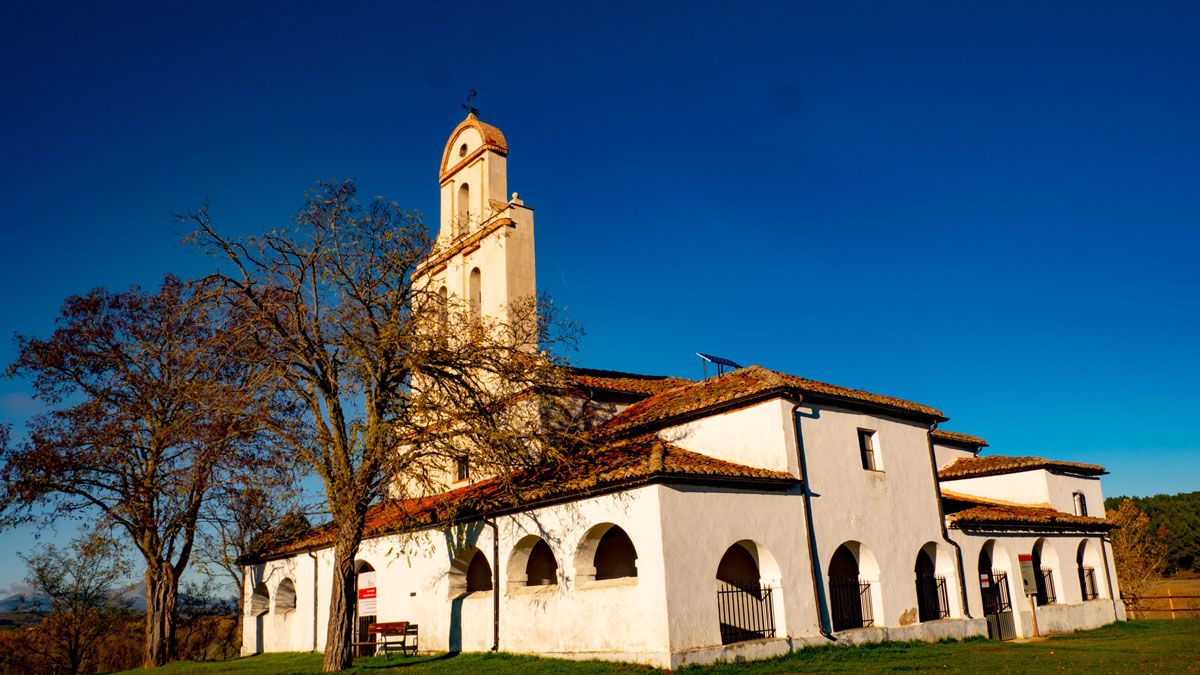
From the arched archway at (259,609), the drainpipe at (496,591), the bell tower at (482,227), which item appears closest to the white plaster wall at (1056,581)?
the drainpipe at (496,591)

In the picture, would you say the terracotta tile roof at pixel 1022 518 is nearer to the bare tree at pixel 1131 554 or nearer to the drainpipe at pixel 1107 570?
the drainpipe at pixel 1107 570

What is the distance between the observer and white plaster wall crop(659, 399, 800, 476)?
1748 centimetres

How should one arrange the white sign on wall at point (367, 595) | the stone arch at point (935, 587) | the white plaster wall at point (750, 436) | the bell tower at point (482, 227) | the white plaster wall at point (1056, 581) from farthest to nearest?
the bell tower at point (482, 227)
the white sign on wall at point (367, 595)
the white plaster wall at point (1056, 581)
the stone arch at point (935, 587)
the white plaster wall at point (750, 436)

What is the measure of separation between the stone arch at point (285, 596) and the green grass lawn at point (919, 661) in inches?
213

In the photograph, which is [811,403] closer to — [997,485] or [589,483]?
[589,483]

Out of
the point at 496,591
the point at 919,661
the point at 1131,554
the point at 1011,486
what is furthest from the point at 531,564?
the point at 1131,554

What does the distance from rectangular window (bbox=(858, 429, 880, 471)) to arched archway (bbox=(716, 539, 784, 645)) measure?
13.8 ft

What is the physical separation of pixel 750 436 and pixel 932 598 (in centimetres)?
674

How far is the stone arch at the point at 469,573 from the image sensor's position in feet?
64.4

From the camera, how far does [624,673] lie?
13.9 m

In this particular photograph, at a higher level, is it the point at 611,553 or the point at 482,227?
the point at 482,227

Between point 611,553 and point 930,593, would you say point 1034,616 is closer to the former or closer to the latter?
point 930,593

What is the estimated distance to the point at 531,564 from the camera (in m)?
19.6

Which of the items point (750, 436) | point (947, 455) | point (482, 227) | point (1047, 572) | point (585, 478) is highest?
point (482, 227)
